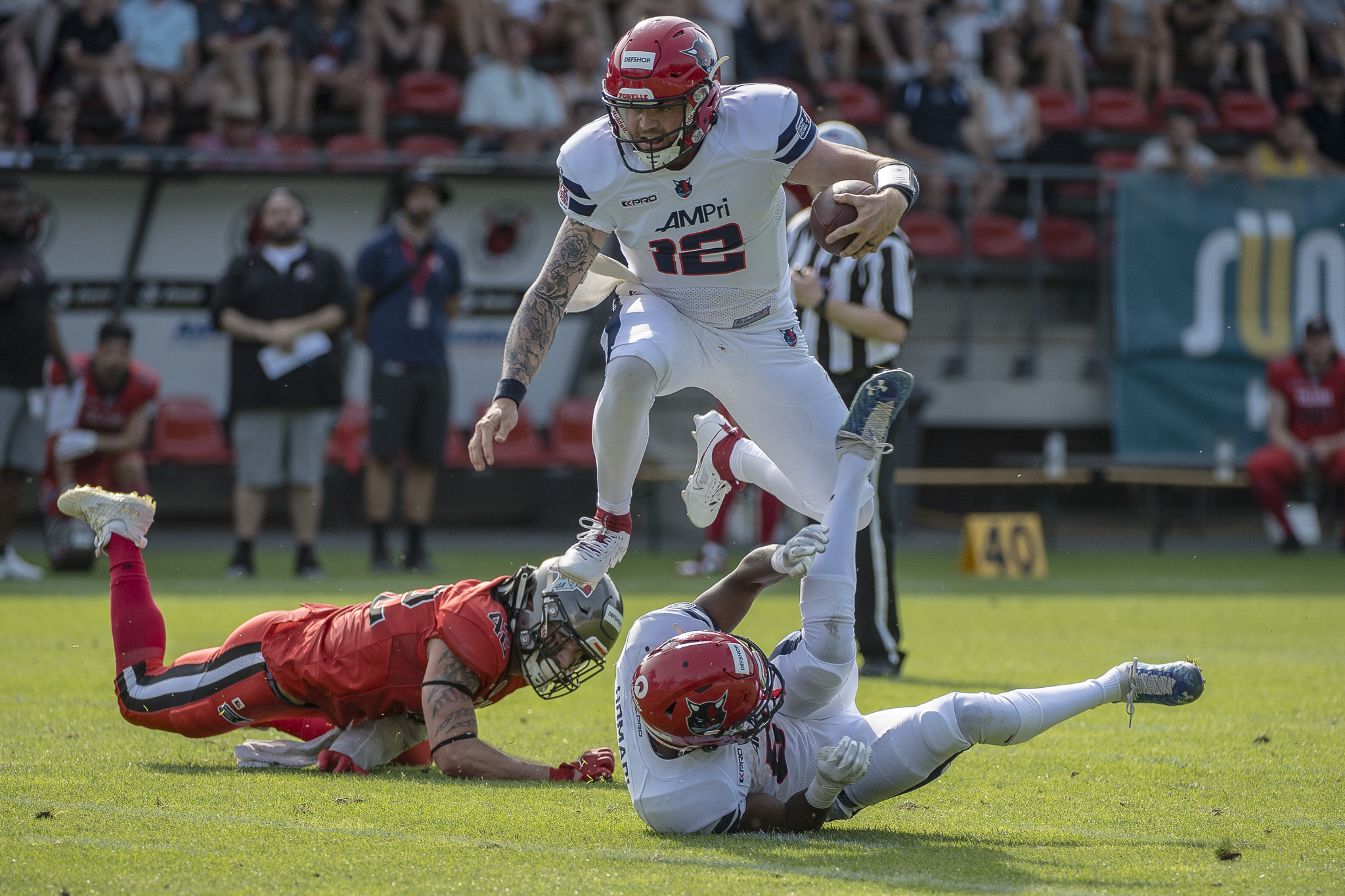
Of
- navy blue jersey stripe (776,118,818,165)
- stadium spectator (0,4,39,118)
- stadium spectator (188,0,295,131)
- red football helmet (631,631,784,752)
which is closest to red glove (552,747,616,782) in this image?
red football helmet (631,631,784,752)

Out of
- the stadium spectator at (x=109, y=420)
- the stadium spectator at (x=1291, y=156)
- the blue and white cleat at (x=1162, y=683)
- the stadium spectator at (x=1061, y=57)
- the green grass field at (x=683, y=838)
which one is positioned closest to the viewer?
the green grass field at (x=683, y=838)

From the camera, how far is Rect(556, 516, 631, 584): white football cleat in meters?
4.56

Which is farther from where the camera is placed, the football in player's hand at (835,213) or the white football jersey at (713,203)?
the white football jersey at (713,203)

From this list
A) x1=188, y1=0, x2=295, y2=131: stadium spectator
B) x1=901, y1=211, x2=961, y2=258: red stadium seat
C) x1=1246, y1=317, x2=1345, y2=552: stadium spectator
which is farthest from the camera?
x1=901, y1=211, x2=961, y2=258: red stadium seat

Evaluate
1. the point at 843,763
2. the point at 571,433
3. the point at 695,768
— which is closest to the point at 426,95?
the point at 571,433

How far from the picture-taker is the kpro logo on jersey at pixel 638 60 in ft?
14.4

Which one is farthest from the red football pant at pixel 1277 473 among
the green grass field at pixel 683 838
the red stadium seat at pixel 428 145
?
the red stadium seat at pixel 428 145

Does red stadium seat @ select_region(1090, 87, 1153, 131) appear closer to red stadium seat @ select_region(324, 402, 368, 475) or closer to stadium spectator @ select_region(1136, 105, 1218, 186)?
stadium spectator @ select_region(1136, 105, 1218, 186)

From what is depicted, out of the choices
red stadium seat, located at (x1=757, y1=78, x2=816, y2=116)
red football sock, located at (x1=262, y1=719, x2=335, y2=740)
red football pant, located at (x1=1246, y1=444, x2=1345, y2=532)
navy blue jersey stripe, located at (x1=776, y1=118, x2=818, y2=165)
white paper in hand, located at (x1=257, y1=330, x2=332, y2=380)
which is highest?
red stadium seat, located at (x1=757, y1=78, x2=816, y2=116)

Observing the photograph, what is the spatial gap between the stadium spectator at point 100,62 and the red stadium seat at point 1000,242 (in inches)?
328

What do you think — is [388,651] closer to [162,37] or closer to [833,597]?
[833,597]

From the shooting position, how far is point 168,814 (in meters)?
3.76

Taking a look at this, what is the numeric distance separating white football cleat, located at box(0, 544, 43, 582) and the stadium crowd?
500cm

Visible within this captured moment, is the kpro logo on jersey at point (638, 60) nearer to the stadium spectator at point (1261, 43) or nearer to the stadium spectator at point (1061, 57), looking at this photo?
the stadium spectator at point (1061, 57)
